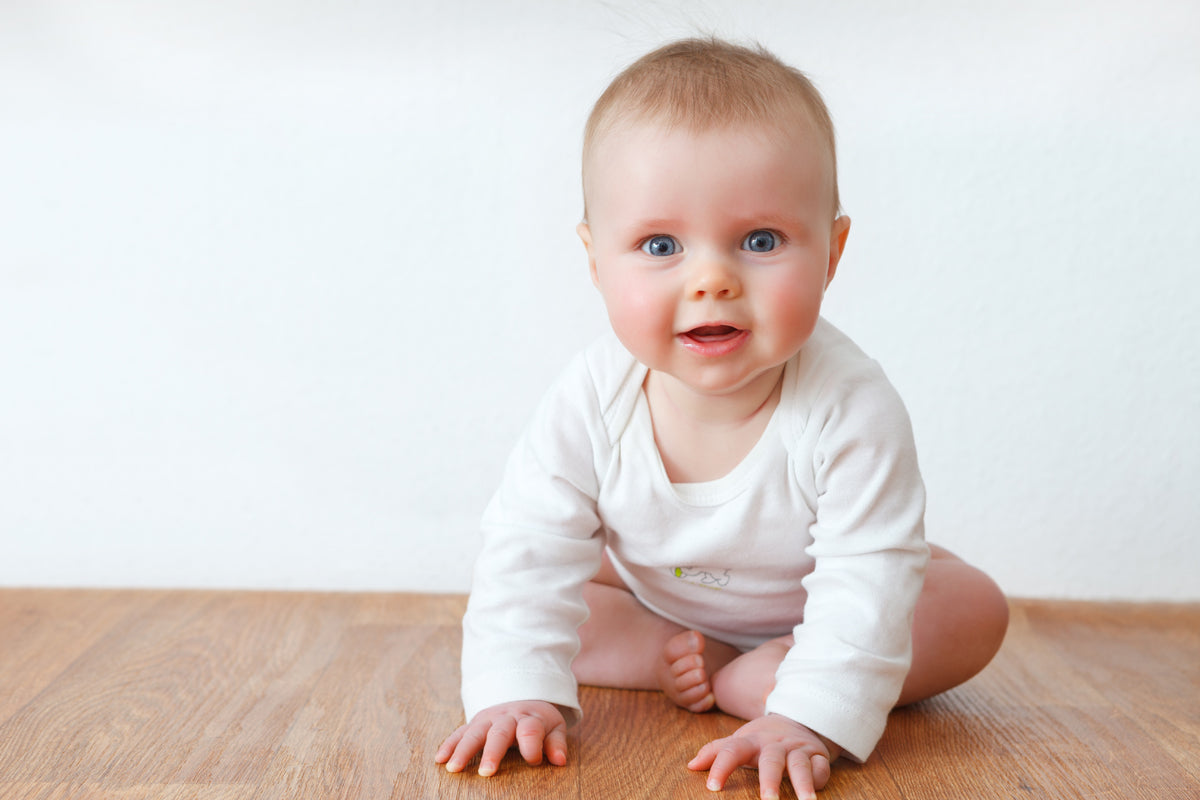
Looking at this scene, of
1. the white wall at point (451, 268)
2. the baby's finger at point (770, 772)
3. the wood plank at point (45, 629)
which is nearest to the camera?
the baby's finger at point (770, 772)

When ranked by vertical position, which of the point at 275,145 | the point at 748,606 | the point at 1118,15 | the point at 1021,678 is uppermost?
the point at 1118,15

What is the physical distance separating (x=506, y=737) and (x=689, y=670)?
198 mm

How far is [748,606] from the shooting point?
1014 millimetres

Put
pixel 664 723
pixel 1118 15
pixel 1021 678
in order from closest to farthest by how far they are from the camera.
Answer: pixel 664 723 < pixel 1021 678 < pixel 1118 15

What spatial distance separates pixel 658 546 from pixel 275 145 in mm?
684

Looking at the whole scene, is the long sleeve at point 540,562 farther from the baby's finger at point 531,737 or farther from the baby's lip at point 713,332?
the baby's lip at point 713,332

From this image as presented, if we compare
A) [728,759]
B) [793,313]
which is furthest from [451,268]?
[728,759]

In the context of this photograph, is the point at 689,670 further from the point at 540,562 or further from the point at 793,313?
the point at 793,313

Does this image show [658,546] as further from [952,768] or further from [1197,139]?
[1197,139]

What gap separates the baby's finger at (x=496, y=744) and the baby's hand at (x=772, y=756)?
13cm

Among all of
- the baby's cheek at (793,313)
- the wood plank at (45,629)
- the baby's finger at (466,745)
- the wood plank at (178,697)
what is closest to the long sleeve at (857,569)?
the baby's cheek at (793,313)

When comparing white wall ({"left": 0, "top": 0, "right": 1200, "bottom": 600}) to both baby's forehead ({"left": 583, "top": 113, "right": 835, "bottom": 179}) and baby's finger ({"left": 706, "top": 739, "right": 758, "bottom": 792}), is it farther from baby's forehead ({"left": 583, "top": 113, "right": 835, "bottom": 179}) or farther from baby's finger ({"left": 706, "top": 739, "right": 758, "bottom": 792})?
baby's finger ({"left": 706, "top": 739, "right": 758, "bottom": 792})

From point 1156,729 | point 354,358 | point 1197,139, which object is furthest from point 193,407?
point 1197,139

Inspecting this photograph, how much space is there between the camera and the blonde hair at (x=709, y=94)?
32.8 inches
